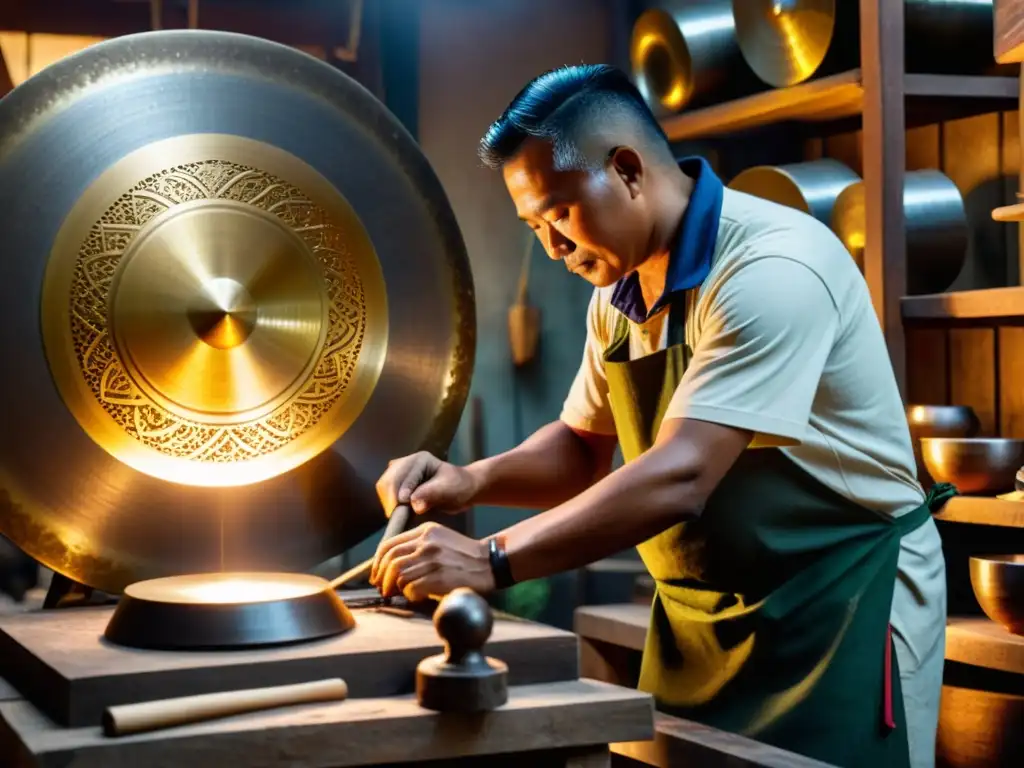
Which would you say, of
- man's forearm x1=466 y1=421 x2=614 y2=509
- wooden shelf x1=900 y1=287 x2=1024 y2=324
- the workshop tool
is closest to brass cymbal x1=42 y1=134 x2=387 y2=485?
man's forearm x1=466 y1=421 x2=614 y2=509

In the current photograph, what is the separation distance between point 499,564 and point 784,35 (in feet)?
6.50

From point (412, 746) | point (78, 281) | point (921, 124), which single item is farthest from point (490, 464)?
point (921, 124)

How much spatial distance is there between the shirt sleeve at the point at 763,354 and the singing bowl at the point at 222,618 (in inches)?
19.0

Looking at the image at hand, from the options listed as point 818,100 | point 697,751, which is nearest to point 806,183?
point 818,100

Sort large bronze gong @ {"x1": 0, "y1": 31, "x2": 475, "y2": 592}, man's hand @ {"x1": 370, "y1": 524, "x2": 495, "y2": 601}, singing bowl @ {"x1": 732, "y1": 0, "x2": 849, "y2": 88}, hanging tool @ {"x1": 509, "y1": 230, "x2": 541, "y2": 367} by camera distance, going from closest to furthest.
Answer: man's hand @ {"x1": 370, "y1": 524, "x2": 495, "y2": 601} < large bronze gong @ {"x1": 0, "y1": 31, "x2": 475, "y2": 592} < singing bowl @ {"x1": 732, "y1": 0, "x2": 849, "y2": 88} < hanging tool @ {"x1": 509, "y1": 230, "x2": 541, "y2": 367}

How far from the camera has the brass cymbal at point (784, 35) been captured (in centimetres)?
302

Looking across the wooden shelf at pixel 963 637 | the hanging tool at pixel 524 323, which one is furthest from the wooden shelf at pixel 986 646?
the hanging tool at pixel 524 323

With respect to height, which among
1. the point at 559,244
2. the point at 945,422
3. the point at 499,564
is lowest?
the point at 499,564

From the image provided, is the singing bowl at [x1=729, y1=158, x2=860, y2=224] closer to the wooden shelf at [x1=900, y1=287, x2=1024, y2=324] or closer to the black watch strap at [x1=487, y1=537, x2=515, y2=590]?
the wooden shelf at [x1=900, y1=287, x2=1024, y2=324]

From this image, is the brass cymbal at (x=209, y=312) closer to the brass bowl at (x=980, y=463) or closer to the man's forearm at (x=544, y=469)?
the man's forearm at (x=544, y=469)

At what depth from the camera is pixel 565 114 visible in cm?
171

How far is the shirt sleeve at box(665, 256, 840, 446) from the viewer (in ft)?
5.24

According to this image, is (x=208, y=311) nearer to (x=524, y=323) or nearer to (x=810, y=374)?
(x=810, y=374)

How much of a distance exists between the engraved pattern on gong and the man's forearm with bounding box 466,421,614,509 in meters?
0.29
